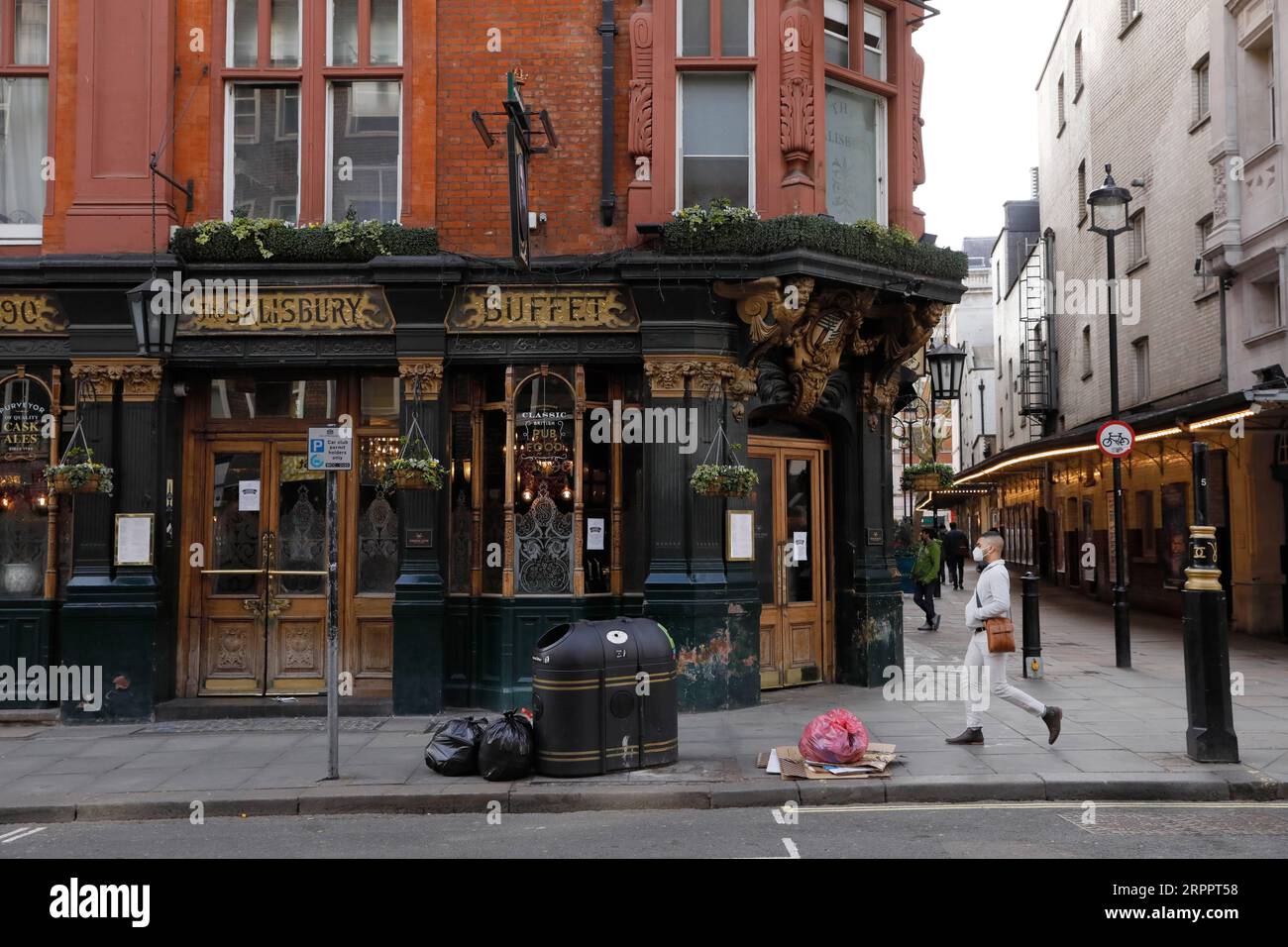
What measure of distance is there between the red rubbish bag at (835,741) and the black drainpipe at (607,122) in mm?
6298

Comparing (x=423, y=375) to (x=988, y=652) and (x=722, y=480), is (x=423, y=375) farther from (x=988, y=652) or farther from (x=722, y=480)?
(x=988, y=652)

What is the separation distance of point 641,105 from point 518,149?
6.29 ft

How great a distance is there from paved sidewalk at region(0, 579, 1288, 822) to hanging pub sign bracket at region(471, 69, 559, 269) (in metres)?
5.08

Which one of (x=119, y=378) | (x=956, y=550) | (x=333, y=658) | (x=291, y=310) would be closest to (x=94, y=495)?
(x=119, y=378)

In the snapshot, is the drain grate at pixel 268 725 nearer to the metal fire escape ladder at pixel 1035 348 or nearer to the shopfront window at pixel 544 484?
the shopfront window at pixel 544 484

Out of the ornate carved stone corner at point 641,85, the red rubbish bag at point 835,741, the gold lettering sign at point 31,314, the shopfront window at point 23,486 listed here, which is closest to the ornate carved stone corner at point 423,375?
the ornate carved stone corner at point 641,85

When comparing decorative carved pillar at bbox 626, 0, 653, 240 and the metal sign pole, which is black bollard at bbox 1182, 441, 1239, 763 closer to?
decorative carved pillar at bbox 626, 0, 653, 240

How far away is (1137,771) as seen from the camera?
9.16 metres

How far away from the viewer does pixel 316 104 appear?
42.7 ft

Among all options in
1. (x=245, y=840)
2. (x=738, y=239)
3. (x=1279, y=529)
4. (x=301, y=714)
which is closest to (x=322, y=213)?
(x=738, y=239)

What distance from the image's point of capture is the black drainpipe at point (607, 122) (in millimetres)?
12844

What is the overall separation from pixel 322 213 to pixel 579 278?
10.1 feet

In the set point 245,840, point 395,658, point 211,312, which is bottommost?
point 245,840
